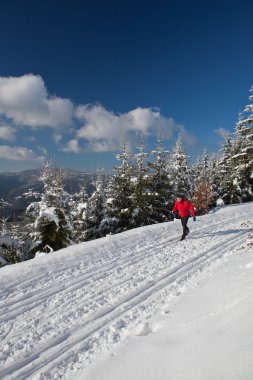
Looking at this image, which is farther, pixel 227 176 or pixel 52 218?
pixel 227 176

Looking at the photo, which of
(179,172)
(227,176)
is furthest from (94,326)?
(227,176)

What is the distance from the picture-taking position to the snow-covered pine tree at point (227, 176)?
40.2 m

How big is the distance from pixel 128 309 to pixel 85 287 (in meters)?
2.10

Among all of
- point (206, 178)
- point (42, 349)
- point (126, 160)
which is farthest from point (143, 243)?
point (206, 178)

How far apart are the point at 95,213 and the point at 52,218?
12.4 metres

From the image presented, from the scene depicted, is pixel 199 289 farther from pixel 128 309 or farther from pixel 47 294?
pixel 47 294

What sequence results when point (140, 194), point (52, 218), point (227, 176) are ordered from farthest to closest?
point (227, 176) → point (140, 194) → point (52, 218)

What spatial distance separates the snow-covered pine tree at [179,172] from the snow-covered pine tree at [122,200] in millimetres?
6318

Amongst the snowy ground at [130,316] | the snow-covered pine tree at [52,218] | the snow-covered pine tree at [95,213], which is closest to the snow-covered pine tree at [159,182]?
the snow-covered pine tree at [95,213]

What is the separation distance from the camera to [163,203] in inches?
1233

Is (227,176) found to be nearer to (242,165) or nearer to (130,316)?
(242,165)

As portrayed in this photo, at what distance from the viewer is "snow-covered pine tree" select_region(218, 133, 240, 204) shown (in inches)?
1583

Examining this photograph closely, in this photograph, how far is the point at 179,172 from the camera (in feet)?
115

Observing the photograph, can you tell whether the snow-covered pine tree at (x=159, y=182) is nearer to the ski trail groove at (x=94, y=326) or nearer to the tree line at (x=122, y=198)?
the tree line at (x=122, y=198)
